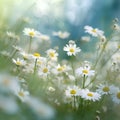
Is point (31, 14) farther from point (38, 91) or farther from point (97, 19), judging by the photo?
point (38, 91)

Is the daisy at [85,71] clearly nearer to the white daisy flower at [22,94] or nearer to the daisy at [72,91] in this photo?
the daisy at [72,91]

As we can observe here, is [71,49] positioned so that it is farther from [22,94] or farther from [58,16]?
[58,16]

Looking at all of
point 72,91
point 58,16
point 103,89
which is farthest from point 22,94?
point 58,16

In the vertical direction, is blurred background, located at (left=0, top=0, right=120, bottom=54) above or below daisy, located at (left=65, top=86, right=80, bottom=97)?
above

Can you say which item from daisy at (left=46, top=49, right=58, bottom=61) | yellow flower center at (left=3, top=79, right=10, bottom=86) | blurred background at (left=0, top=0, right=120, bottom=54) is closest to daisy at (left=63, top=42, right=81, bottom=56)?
daisy at (left=46, top=49, right=58, bottom=61)

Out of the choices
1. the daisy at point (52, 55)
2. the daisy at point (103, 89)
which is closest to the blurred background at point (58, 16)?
the daisy at point (52, 55)

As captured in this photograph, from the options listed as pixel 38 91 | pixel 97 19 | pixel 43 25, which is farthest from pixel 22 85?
pixel 97 19

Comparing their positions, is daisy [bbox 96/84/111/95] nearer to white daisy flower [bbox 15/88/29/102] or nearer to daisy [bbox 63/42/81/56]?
daisy [bbox 63/42/81/56]
